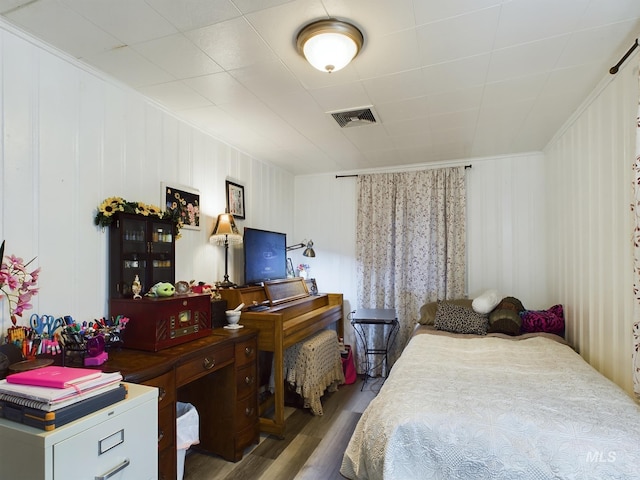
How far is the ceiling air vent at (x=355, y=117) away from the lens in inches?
104

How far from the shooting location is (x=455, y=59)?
6.34ft

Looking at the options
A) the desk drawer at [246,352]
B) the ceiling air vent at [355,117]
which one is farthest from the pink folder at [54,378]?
the ceiling air vent at [355,117]

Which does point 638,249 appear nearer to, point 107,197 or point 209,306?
point 209,306

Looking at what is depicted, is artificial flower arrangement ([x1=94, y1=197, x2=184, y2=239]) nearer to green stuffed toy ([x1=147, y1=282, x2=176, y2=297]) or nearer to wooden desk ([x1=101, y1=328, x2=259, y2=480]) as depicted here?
green stuffed toy ([x1=147, y1=282, x2=176, y2=297])

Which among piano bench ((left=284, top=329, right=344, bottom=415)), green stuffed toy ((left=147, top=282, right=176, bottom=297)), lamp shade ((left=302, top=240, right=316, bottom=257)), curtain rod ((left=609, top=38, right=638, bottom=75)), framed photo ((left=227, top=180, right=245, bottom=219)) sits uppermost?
curtain rod ((left=609, top=38, right=638, bottom=75))

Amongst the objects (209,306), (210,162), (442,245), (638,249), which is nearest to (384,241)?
(442,245)

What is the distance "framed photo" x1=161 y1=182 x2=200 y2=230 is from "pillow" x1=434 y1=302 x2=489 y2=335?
233cm

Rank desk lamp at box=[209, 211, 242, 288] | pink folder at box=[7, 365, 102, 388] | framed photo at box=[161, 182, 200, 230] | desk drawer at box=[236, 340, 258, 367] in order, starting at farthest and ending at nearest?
desk lamp at box=[209, 211, 242, 288] → framed photo at box=[161, 182, 200, 230] → desk drawer at box=[236, 340, 258, 367] → pink folder at box=[7, 365, 102, 388]

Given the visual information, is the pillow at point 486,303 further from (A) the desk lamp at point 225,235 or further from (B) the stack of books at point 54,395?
(B) the stack of books at point 54,395

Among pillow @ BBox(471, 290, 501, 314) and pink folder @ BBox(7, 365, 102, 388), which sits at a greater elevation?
pink folder @ BBox(7, 365, 102, 388)

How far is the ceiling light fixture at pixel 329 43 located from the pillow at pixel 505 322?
8.36 ft

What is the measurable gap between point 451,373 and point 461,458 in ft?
2.26

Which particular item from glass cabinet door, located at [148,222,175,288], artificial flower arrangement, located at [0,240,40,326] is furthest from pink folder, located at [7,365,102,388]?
glass cabinet door, located at [148,222,175,288]

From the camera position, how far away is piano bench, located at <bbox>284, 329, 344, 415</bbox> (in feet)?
10.0
